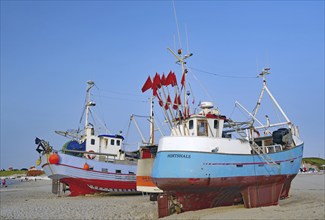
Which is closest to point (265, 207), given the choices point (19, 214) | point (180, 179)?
point (180, 179)

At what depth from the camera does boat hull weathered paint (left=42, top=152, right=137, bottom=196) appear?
24.5 m

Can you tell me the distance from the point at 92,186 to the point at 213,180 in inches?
554

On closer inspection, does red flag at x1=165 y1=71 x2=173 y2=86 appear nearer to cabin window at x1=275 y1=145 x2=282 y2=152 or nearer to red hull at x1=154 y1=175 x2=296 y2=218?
red hull at x1=154 y1=175 x2=296 y2=218

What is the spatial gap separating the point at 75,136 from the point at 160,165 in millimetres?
17849

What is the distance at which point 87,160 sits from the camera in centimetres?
2558

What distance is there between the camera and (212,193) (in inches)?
595

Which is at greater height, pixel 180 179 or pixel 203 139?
pixel 203 139

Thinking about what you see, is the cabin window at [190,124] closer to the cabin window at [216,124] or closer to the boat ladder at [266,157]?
the cabin window at [216,124]

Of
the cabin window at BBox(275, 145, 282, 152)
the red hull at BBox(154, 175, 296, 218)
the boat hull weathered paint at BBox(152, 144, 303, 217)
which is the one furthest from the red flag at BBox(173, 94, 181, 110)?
the cabin window at BBox(275, 145, 282, 152)

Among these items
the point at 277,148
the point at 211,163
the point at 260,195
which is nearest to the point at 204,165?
the point at 211,163

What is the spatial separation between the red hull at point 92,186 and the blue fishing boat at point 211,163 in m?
11.3

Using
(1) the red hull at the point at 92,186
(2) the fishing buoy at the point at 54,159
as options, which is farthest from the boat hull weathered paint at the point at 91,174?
(2) the fishing buoy at the point at 54,159

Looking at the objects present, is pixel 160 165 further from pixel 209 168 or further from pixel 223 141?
pixel 223 141

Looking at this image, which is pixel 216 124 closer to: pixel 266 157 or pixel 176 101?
pixel 176 101
